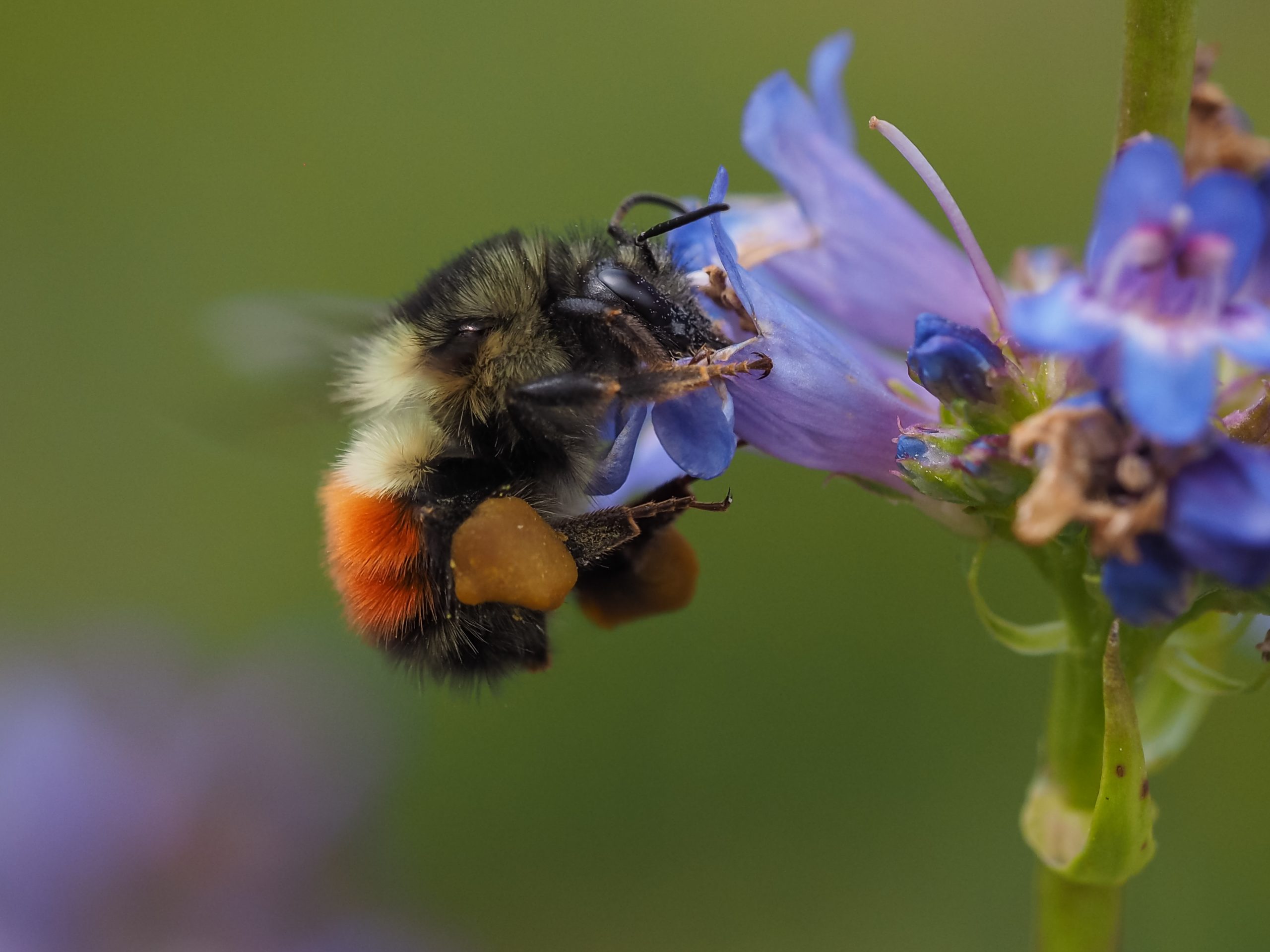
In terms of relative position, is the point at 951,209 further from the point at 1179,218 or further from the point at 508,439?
the point at 508,439

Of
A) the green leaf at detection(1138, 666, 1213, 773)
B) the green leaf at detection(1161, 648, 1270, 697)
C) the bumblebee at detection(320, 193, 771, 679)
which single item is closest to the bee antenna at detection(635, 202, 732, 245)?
the bumblebee at detection(320, 193, 771, 679)

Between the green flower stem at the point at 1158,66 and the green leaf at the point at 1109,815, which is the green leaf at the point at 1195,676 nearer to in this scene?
the green leaf at the point at 1109,815

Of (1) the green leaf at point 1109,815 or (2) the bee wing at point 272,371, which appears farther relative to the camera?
(2) the bee wing at point 272,371

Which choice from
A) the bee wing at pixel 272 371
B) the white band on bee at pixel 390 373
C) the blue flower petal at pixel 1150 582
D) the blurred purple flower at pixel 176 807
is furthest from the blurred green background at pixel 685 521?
the blue flower petal at pixel 1150 582

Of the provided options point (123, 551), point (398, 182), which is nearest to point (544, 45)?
point (398, 182)

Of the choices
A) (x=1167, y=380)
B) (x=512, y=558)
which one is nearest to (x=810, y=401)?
(x=512, y=558)

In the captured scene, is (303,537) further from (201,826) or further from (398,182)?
(201,826)
